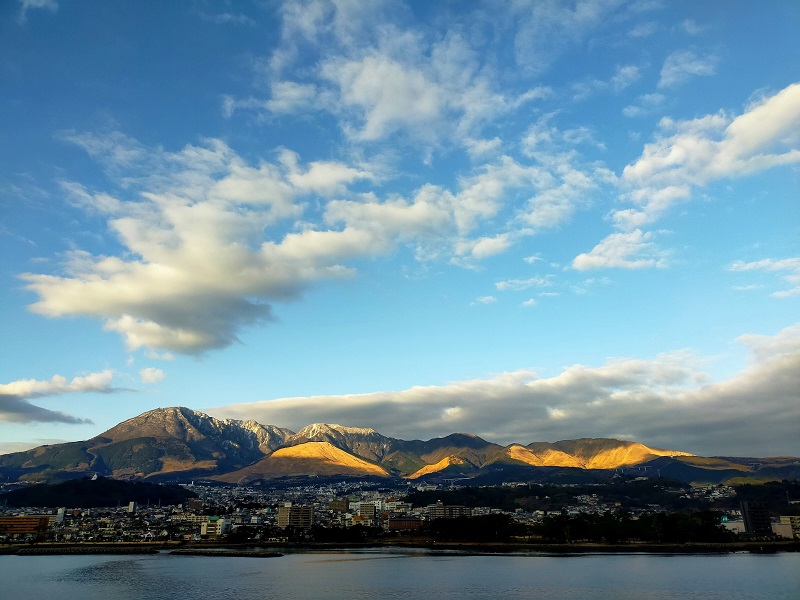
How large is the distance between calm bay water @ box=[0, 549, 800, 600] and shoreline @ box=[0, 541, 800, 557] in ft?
45.7

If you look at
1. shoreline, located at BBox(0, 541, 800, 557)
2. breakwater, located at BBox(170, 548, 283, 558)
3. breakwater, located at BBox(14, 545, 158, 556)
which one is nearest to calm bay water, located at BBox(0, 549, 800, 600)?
breakwater, located at BBox(170, 548, 283, 558)

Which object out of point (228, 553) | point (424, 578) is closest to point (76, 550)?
point (228, 553)

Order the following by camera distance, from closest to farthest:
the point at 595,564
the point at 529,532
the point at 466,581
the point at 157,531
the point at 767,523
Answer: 1. the point at 466,581
2. the point at 595,564
3. the point at 529,532
4. the point at 767,523
5. the point at 157,531

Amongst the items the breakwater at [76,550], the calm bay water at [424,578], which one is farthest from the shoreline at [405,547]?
the calm bay water at [424,578]

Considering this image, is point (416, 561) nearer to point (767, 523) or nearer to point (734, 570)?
point (734, 570)

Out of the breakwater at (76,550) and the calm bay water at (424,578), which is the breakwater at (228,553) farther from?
the calm bay water at (424,578)

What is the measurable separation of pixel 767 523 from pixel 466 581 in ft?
467

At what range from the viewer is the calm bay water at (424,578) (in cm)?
6356

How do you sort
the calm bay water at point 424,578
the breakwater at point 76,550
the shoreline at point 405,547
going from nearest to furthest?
the calm bay water at point 424,578, the shoreline at point 405,547, the breakwater at point 76,550

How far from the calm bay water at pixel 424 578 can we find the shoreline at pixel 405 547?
13931 mm

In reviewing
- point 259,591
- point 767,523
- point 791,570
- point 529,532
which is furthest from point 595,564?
point 767,523

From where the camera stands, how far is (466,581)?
245 feet

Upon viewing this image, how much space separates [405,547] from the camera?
15662cm

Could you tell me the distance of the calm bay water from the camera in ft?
209
